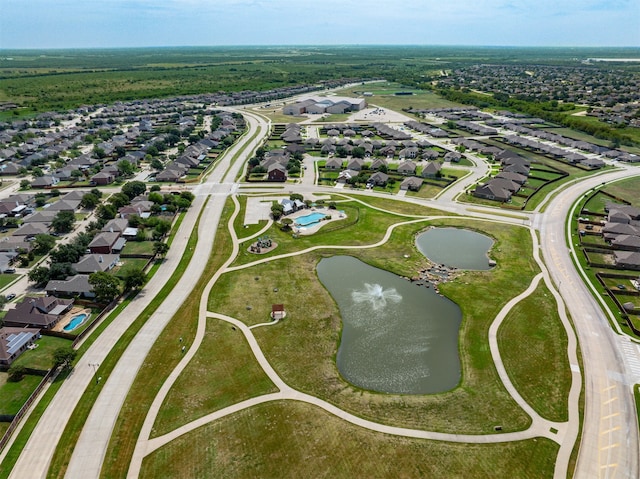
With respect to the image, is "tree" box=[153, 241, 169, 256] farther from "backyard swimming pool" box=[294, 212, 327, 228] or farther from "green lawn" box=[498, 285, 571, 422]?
"green lawn" box=[498, 285, 571, 422]

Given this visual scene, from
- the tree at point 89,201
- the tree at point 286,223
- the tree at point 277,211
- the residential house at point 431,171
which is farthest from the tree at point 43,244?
the residential house at point 431,171

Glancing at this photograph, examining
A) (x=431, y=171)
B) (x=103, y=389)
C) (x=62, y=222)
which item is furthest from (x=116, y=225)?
(x=431, y=171)

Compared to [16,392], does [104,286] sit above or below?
above

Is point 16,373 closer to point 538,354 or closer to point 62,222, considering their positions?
point 62,222

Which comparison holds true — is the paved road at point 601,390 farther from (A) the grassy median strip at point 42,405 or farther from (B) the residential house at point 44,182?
(B) the residential house at point 44,182

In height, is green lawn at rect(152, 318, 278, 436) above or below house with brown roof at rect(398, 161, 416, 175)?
above

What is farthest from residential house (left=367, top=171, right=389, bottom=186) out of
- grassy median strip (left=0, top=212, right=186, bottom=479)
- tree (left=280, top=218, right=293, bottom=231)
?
grassy median strip (left=0, top=212, right=186, bottom=479)
